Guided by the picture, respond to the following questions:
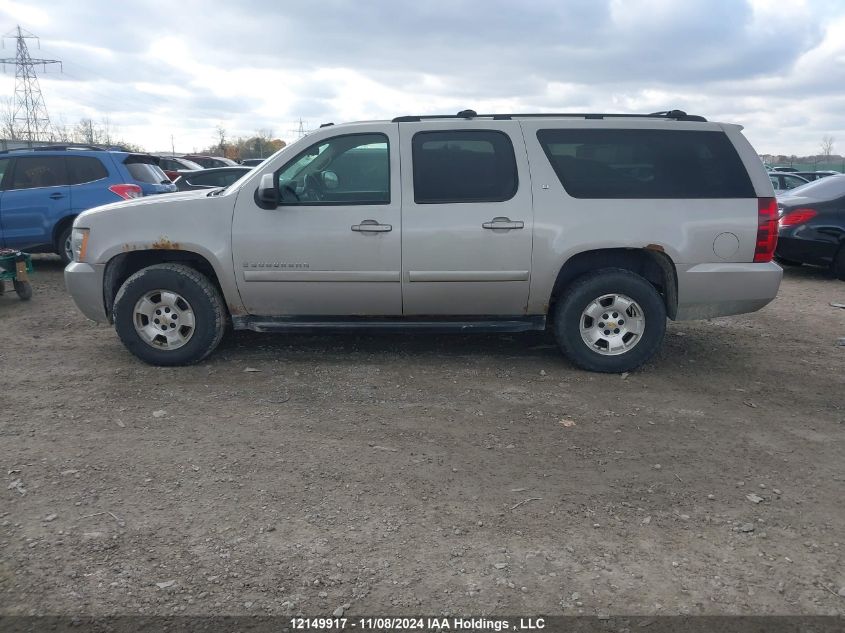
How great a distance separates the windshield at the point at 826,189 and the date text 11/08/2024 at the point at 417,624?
9.02m

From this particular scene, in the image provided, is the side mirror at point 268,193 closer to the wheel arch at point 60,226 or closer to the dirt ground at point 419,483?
the dirt ground at point 419,483

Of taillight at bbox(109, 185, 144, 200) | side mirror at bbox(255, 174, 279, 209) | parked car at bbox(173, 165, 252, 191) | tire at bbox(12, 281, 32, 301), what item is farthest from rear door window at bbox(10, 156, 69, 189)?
side mirror at bbox(255, 174, 279, 209)

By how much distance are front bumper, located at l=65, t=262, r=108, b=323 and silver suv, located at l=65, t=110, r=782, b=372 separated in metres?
0.02

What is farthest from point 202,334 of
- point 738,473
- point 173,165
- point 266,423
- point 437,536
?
point 173,165

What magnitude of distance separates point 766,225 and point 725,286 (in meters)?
0.53

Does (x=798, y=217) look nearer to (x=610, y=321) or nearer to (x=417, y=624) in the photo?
(x=610, y=321)

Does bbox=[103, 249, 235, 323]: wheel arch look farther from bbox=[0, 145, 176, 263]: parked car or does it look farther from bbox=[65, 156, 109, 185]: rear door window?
bbox=[65, 156, 109, 185]: rear door window

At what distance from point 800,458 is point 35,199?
9.74 meters

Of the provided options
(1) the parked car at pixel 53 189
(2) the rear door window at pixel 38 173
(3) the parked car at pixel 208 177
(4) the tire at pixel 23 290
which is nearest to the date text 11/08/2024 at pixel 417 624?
(4) the tire at pixel 23 290

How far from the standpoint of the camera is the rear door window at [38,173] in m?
9.89

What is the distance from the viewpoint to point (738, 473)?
3.79m

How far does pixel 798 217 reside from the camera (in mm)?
9523

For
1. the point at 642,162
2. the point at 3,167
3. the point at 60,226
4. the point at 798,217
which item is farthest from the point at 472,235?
the point at 3,167

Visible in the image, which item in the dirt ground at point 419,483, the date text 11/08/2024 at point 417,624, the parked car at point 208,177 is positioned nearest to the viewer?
the date text 11/08/2024 at point 417,624
